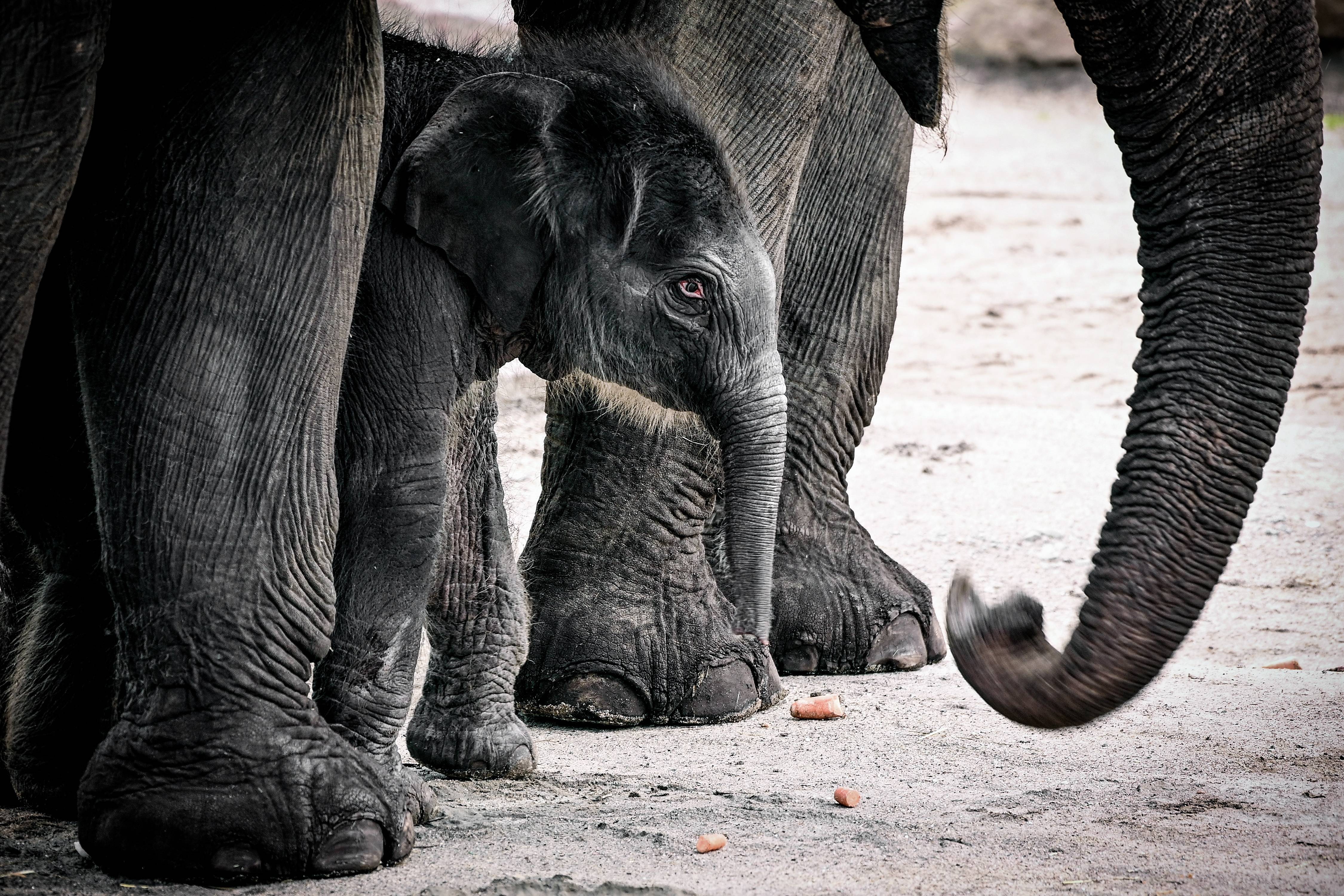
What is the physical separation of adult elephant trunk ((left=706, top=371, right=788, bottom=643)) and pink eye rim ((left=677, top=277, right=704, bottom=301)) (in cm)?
20

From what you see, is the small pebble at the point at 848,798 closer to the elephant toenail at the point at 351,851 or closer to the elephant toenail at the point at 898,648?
the elephant toenail at the point at 351,851

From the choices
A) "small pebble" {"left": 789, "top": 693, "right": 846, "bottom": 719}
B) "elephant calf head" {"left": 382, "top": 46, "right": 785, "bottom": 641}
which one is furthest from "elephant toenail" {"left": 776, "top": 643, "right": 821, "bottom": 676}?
"elephant calf head" {"left": 382, "top": 46, "right": 785, "bottom": 641}

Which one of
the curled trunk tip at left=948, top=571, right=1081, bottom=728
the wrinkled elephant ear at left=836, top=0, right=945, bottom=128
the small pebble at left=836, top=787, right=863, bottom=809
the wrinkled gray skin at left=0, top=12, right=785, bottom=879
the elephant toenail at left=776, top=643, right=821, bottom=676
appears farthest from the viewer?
the elephant toenail at left=776, top=643, right=821, bottom=676

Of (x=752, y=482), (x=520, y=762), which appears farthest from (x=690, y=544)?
(x=520, y=762)

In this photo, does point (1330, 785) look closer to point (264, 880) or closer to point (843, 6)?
point (843, 6)

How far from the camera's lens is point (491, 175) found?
142 inches

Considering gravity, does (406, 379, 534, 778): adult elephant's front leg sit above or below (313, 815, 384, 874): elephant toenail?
above

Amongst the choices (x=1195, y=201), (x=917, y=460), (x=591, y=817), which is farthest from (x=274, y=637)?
(x=917, y=460)

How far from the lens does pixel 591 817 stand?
338cm

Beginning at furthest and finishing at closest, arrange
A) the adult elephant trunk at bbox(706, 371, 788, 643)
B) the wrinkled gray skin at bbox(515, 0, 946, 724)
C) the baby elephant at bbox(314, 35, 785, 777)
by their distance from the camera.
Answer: the wrinkled gray skin at bbox(515, 0, 946, 724) < the adult elephant trunk at bbox(706, 371, 788, 643) < the baby elephant at bbox(314, 35, 785, 777)

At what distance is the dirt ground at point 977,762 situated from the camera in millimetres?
3043

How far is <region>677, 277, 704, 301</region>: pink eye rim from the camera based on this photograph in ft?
12.1

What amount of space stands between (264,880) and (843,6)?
1735mm

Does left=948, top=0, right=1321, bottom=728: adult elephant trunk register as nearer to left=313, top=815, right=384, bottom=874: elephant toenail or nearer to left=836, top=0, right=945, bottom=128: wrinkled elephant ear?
left=836, top=0, right=945, bottom=128: wrinkled elephant ear
